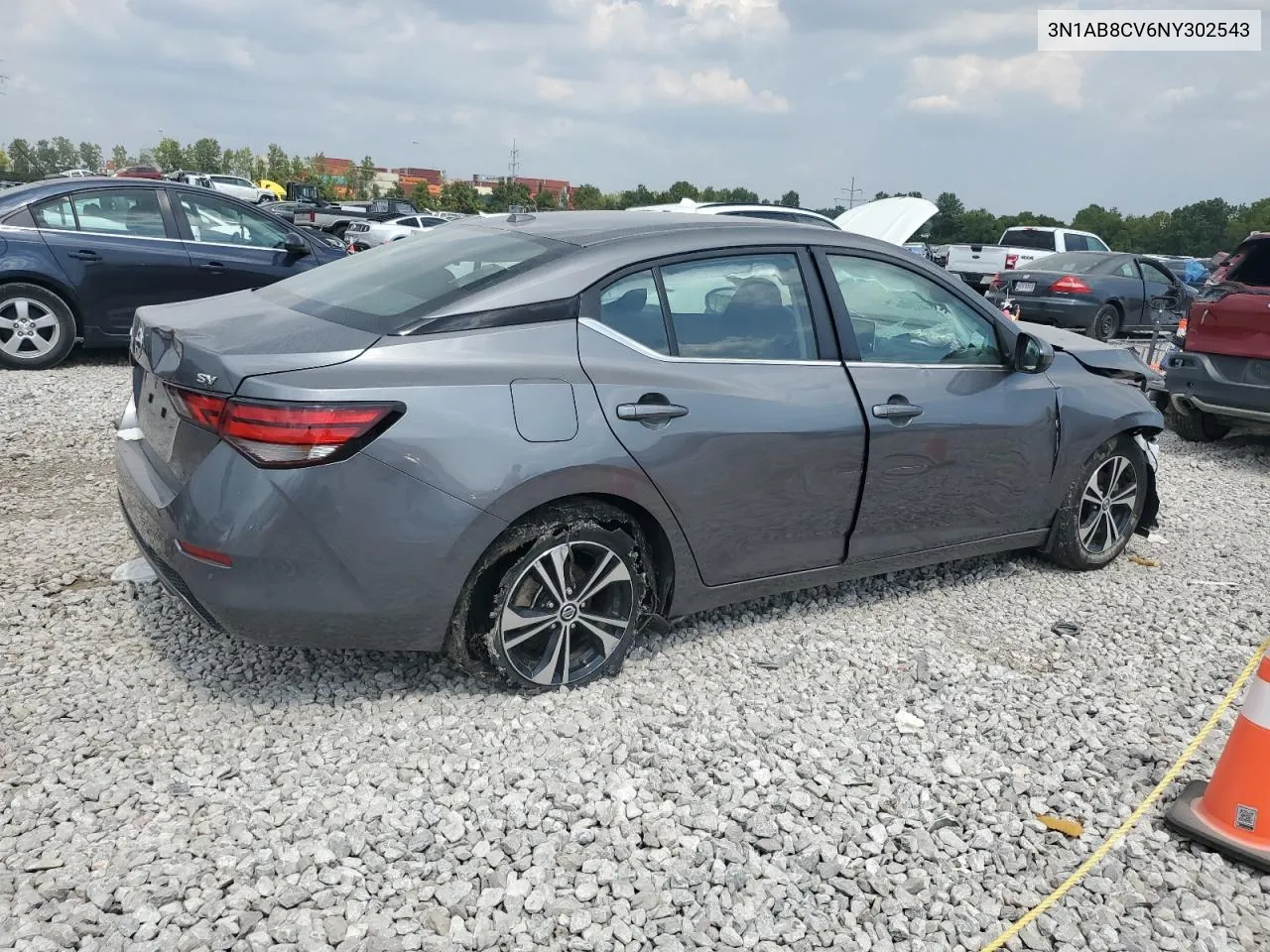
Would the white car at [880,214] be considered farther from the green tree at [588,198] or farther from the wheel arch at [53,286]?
the green tree at [588,198]

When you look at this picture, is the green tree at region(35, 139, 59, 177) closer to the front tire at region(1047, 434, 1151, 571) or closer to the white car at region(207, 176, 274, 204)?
the white car at region(207, 176, 274, 204)

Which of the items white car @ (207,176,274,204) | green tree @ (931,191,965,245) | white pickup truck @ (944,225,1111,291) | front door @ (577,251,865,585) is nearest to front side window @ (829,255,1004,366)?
front door @ (577,251,865,585)

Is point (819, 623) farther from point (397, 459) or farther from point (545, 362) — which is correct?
point (397, 459)

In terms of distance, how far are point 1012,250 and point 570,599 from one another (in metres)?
19.4

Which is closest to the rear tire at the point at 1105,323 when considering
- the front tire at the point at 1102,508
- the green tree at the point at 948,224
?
the front tire at the point at 1102,508

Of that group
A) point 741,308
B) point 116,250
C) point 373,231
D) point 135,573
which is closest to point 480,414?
point 741,308

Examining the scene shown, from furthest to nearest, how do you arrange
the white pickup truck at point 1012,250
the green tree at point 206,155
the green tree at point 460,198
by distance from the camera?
the green tree at point 206,155 < the green tree at point 460,198 < the white pickup truck at point 1012,250

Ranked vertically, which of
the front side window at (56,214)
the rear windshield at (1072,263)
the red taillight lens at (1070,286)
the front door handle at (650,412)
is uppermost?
the front side window at (56,214)

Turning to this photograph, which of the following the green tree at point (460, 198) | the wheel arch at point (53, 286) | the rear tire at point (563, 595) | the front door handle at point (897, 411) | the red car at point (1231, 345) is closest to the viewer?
the rear tire at point (563, 595)

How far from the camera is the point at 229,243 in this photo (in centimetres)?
927

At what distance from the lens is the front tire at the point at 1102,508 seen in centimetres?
497

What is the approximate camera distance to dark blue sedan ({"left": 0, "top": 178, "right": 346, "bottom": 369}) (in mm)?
8305

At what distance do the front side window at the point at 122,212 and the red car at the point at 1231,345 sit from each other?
8.51 metres

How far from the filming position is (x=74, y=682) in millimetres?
3484
